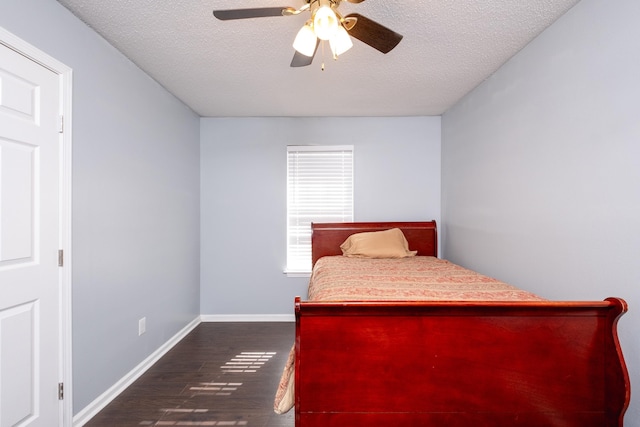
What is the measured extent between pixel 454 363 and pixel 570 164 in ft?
4.43

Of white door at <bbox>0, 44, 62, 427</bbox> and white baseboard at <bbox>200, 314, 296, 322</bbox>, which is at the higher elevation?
white door at <bbox>0, 44, 62, 427</bbox>

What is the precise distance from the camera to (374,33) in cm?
161

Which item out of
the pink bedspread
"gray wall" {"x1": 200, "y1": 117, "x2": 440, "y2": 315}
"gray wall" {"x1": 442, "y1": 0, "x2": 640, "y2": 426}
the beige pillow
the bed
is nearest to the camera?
the bed

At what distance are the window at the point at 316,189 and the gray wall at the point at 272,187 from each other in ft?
0.32

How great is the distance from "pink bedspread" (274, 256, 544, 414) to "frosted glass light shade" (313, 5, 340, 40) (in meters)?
1.32

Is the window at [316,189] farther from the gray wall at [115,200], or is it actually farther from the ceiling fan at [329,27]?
the ceiling fan at [329,27]

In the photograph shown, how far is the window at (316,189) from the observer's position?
12.6ft

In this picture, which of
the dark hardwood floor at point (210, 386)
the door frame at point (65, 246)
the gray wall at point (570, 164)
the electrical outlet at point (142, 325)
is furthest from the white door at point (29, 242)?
the gray wall at point (570, 164)

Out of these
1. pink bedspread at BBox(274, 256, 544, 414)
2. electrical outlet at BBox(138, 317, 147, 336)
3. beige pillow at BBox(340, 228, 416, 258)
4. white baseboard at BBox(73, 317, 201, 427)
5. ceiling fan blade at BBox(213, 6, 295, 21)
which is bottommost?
white baseboard at BBox(73, 317, 201, 427)

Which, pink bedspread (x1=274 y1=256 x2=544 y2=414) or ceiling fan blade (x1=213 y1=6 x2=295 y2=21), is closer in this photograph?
ceiling fan blade (x1=213 y1=6 x2=295 y2=21)

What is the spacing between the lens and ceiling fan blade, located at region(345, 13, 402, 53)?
153cm

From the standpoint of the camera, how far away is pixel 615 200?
1.54m

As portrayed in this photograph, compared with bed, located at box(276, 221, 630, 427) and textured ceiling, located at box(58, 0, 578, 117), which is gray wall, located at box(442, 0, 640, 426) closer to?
textured ceiling, located at box(58, 0, 578, 117)

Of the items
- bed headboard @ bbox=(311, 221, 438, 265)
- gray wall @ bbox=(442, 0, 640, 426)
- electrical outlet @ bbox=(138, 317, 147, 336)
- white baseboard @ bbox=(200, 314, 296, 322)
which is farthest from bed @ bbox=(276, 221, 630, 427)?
white baseboard @ bbox=(200, 314, 296, 322)
